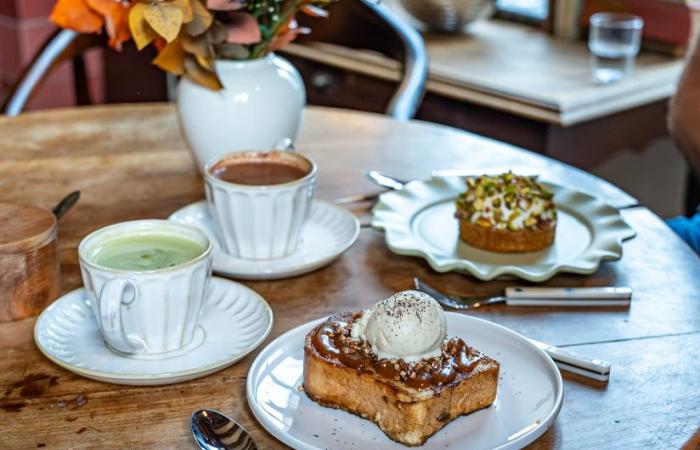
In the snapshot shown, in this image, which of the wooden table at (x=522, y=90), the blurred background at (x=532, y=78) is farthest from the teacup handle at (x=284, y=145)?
the wooden table at (x=522, y=90)

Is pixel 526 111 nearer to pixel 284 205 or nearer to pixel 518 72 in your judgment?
pixel 518 72

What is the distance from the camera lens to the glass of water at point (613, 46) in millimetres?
2430

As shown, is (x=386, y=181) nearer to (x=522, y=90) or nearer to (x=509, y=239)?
(x=509, y=239)

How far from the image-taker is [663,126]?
8.63 ft

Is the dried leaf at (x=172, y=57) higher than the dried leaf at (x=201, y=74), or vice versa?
the dried leaf at (x=172, y=57)

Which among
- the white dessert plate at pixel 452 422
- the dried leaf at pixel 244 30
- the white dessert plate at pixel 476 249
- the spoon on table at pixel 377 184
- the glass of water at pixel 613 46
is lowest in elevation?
the glass of water at pixel 613 46

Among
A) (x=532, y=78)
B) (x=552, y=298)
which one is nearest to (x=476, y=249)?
(x=552, y=298)

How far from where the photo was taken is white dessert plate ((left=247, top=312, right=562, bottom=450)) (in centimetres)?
83

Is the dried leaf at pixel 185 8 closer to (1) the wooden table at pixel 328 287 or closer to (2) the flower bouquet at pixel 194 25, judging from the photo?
(2) the flower bouquet at pixel 194 25

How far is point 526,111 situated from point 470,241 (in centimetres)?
115

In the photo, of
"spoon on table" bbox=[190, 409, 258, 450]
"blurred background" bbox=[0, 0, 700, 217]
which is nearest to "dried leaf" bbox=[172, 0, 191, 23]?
"spoon on table" bbox=[190, 409, 258, 450]

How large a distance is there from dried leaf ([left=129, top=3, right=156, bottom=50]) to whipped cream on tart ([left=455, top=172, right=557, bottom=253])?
45cm

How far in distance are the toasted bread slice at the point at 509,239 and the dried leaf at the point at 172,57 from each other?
1.46 ft

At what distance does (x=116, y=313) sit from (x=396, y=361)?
0.27m
